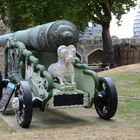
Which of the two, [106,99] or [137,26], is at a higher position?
[137,26]

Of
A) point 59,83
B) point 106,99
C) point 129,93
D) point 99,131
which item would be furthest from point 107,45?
point 99,131

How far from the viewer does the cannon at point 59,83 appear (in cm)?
870

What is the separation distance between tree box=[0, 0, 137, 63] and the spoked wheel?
64.2ft

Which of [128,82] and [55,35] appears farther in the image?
[128,82]

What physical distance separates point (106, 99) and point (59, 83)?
3.17ft

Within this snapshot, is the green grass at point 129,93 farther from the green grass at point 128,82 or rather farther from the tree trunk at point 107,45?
the tree trunk at point 107,45

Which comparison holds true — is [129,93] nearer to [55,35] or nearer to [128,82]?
[128,82]

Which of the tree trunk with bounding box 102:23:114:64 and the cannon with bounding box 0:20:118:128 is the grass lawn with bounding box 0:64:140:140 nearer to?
the cannon with bounding box 0:20:118:128

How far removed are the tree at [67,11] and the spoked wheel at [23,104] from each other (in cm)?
1956

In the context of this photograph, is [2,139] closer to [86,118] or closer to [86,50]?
[86,118]

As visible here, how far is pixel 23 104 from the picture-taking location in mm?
8562

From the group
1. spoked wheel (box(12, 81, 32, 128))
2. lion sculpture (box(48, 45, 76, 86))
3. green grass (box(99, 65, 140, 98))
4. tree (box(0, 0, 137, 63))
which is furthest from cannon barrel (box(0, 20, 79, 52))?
tree (box(0, 0, 137, 63))

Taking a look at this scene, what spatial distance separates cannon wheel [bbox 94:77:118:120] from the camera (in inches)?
358

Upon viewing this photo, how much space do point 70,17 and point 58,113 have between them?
63.5 ft
